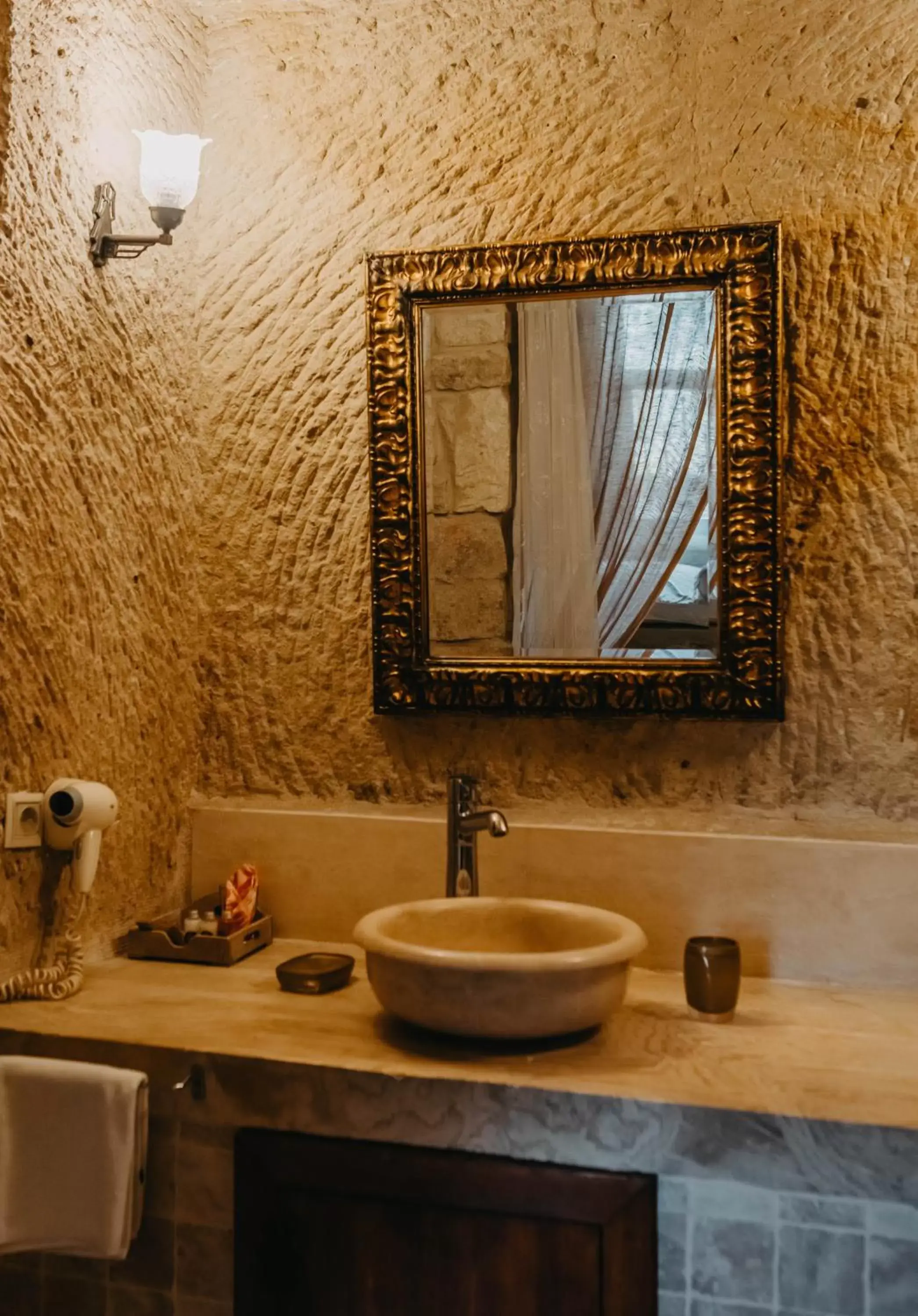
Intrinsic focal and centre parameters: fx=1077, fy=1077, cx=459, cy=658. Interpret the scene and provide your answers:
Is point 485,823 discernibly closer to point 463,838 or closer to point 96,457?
point 463,838

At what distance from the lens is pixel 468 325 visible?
1744 mm

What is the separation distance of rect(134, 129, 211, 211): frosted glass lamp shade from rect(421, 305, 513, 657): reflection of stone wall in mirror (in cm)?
42

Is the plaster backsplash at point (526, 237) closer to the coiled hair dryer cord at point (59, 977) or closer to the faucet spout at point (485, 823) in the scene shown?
the faucet spout at point (485, 823)

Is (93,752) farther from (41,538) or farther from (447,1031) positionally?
(447,1031)

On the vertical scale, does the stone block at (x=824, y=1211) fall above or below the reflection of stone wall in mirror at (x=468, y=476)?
below

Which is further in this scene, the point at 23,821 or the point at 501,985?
the point at 23,821

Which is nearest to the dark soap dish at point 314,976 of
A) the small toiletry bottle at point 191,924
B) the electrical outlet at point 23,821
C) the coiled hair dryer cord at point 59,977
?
the small toiletry bottle at point 191,924

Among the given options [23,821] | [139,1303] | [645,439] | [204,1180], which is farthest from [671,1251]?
[645,439]

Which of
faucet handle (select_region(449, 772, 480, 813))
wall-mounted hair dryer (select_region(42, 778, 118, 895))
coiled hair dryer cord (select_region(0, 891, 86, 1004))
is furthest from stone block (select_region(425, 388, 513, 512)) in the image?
coiled hair dryer cord (select_region(0, 891, 86, 1004))

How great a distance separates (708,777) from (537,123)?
3.57 ft

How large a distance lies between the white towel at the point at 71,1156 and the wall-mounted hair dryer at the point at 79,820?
0.90ft

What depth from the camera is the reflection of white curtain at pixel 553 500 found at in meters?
1.68

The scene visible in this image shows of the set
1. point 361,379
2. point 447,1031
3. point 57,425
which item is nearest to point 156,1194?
point 447,1031

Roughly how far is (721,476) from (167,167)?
94 centimetres
